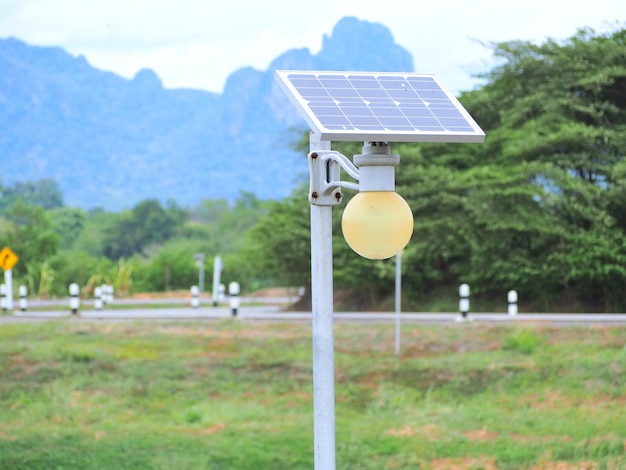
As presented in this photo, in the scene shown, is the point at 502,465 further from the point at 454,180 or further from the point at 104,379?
the point at 454,180

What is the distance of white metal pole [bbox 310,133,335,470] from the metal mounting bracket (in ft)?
0.13

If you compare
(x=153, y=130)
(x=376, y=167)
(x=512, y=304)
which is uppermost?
(x=153, y=130)

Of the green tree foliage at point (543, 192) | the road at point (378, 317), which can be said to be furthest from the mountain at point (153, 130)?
the road at point (378, 317)

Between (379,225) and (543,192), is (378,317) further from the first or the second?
(379,225)

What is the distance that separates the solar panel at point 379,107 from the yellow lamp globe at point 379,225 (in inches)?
9.5

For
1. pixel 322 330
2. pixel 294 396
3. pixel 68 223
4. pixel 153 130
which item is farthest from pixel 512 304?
pixel 153 130

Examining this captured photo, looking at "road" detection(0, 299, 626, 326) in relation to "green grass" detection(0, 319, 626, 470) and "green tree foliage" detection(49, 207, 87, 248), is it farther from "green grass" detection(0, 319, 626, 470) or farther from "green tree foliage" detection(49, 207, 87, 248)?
"green tree foliage" detection(49, 207, 87, 248)

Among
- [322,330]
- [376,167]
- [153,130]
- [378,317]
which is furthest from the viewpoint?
[153,130]

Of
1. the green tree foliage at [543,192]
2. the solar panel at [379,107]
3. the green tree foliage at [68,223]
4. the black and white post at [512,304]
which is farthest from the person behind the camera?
the green tree foliage at [68,223]

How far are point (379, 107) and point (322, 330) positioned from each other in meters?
0.96

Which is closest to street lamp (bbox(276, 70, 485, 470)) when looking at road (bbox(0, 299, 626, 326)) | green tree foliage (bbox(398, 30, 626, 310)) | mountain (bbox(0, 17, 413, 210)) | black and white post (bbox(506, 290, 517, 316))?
road (bbox(0, 299, 626, 326))

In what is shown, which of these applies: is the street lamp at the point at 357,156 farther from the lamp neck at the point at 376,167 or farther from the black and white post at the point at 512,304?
the black and white post at the point at 512,304

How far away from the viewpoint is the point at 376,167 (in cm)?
388

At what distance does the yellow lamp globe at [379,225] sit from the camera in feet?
12.3
